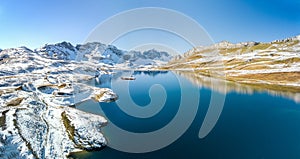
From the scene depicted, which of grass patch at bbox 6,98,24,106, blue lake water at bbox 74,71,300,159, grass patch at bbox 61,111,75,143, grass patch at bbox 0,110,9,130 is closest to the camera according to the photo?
blue lake water at bbox 74,71,300,159

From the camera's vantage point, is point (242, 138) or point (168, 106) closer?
point (242, 138)

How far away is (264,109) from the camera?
51.8 meters

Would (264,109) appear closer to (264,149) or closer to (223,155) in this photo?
(264,149)

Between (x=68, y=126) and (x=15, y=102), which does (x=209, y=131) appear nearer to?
(x=68, y=126)

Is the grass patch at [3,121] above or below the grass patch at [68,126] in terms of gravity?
above

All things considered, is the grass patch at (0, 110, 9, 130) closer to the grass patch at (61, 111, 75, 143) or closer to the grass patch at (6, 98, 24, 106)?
the grass patch at (6, 98, 24, 106)

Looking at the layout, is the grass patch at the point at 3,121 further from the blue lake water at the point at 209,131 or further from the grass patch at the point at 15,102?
the blue lake water at the point at 209,131

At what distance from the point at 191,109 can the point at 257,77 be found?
68189 millimetres

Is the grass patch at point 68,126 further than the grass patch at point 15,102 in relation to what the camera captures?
No

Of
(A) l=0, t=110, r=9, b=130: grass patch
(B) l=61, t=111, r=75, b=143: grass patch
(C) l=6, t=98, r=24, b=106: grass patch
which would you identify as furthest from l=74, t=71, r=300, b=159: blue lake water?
(A) l=0, t=110, r=9, b=130: grass patch

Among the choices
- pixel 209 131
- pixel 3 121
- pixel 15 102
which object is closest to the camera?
pixel 3 121

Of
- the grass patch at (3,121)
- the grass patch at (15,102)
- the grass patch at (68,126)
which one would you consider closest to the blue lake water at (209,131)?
the grass patch at (68,126)

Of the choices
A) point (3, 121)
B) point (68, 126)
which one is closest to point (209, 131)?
point (68, 126)

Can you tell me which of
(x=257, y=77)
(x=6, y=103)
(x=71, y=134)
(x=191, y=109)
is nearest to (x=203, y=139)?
(x=191, y=109)
